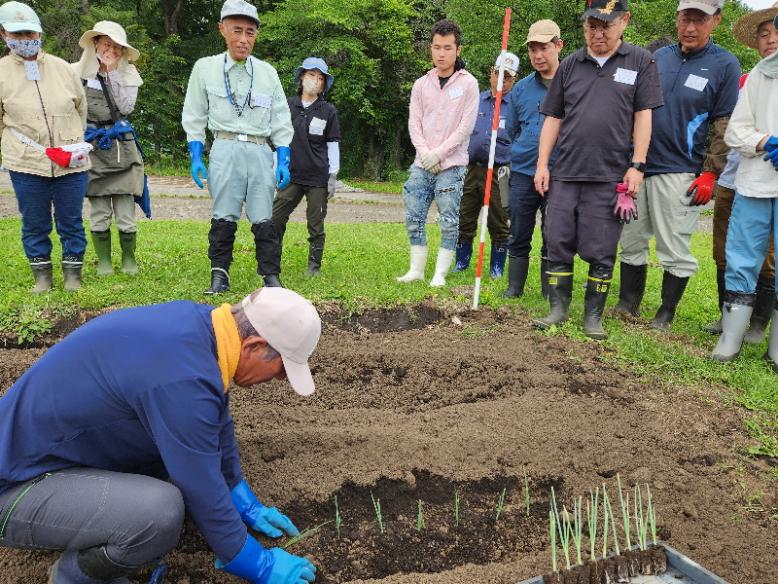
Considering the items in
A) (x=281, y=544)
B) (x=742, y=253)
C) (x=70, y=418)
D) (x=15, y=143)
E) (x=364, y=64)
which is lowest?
(x=281, y=544)

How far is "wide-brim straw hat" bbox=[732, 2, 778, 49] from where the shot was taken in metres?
4.27

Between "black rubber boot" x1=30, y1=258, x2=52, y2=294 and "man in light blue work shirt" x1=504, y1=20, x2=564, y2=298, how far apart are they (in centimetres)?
389

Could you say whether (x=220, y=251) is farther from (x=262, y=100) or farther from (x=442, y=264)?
(x=442, y=264)

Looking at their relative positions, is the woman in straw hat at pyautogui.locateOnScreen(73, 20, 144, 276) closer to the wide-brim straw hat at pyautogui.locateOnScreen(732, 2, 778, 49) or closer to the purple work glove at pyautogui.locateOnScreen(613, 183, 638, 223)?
the purple work glove at pyautogui.locateOnScreen(613, 183, 638, 223)

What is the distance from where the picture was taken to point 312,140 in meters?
6.18

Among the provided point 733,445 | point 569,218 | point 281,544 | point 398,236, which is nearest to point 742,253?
point 569,218

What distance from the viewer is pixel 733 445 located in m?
3.28

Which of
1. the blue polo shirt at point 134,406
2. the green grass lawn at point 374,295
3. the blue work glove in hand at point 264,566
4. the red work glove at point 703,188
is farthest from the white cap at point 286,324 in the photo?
the red work glove at point 703,188

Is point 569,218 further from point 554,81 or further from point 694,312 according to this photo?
point 694,312

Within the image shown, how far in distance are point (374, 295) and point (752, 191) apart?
9.45 ft

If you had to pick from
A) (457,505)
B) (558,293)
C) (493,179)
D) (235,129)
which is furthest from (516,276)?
(457,505)

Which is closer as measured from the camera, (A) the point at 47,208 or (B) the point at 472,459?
(B) the point at 472,459

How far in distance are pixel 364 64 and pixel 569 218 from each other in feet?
57.8

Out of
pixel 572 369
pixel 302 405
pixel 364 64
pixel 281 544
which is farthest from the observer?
pixel 364 64
